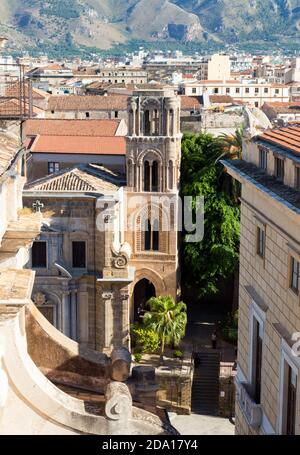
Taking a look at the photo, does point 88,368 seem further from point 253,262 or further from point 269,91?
point 269,91

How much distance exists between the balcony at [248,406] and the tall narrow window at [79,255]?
63.3ft

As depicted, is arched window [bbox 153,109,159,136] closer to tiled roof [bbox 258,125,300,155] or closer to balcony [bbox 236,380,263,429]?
tiled roof [bbox 258,125,300,155]

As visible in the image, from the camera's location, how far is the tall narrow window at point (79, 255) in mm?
34250

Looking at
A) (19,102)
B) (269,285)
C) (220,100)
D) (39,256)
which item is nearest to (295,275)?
(269,285)

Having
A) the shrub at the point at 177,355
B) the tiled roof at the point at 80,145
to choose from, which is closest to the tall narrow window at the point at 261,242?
the shrub at the point at 177,355

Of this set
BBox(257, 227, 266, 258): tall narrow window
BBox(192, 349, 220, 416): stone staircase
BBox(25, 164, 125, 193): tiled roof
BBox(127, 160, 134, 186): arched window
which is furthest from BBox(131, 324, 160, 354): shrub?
BBox(257, 227, 266, 258): tall narrow window

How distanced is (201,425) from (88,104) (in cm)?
3875

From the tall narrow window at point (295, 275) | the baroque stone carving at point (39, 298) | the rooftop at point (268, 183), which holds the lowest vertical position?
the baroque stone carving at point (39, 298)

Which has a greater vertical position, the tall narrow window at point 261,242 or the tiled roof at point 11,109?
the tiled roof at point 11,109

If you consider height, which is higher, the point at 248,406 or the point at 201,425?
the point at 248,406

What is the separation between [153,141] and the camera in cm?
3572

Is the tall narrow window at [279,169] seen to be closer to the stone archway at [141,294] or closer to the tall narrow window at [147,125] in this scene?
the tall narrow window at [147,125]
